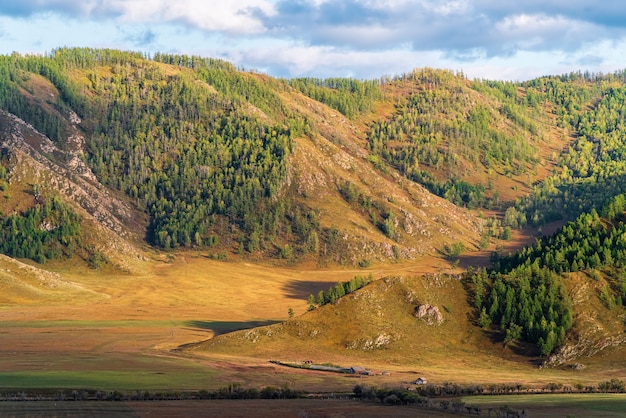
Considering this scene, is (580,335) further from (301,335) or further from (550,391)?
(301,335)

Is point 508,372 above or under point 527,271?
under

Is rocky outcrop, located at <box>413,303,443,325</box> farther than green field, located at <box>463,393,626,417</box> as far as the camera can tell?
Yes

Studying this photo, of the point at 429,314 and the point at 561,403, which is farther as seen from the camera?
the point at 429,314

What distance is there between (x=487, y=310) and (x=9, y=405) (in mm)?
111920

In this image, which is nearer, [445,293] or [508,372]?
[508,372]

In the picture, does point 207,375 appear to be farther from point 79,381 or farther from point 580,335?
point 580,335

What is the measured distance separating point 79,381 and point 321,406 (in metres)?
37.3

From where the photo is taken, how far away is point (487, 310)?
189625 millimetres

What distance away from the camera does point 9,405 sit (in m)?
105

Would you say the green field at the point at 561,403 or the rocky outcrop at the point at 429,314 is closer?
the green field at the point at 561,403

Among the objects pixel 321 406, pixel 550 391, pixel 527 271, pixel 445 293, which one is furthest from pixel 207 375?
pixel 527 271

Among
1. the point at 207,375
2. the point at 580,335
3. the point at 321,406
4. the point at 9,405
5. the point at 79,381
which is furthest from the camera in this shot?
the point at 580,335

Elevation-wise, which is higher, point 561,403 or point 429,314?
point 429,314

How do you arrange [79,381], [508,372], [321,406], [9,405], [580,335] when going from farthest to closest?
[580,335], [508,372], [79,381], [321,406], [9,405]
